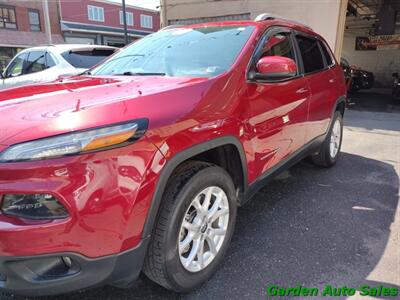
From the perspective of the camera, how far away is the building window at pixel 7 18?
102 feet

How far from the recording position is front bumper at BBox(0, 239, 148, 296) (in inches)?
66.0

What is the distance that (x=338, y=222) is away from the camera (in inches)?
128

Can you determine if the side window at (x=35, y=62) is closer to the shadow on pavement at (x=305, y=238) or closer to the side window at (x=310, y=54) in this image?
the side window at (x=310, y=54)

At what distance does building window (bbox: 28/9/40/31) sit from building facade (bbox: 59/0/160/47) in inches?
103

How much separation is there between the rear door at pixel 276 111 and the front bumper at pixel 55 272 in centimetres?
135

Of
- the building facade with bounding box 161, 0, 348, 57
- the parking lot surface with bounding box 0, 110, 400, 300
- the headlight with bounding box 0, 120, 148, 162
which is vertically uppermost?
the building facade with bounding box 161, 0, 348, 57

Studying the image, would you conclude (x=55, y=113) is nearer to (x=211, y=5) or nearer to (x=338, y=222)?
(x=338, y=222)

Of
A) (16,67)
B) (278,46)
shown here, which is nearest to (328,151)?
(278,46)

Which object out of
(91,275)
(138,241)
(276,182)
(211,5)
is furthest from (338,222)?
(211,5)

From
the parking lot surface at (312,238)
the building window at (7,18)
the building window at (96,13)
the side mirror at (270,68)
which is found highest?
the building window at (96,13)

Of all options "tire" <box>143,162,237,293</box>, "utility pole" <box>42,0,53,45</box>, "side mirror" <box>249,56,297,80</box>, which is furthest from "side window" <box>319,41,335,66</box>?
"utility pole" <box>42,0,53,45</box>

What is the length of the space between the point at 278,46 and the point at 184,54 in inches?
36.3

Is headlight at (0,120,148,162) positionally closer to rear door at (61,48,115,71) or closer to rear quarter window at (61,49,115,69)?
rear door at (61,48,115,71)

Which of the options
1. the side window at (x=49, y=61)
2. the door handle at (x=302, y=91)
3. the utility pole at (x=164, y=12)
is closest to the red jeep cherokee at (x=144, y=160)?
the door handle at (x=302, y=91)
